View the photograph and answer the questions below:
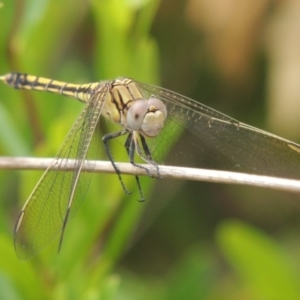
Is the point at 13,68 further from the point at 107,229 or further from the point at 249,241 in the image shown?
the point at 249,241

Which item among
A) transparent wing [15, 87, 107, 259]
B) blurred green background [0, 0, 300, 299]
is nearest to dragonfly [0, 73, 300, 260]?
transparent wing [15, 87, 107, 259]

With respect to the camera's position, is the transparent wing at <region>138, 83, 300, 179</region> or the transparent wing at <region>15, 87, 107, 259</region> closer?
the transparent wing at <region>15, 87, 107, 259</region>

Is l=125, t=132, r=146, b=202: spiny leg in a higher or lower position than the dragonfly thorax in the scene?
lower

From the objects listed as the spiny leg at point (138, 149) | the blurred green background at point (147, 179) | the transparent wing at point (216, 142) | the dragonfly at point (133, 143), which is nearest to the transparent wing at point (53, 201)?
the dragonfly at point (133, 143)

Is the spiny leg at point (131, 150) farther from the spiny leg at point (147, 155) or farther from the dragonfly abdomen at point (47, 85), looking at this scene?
the dragonfly abdomen at point (47, 85)

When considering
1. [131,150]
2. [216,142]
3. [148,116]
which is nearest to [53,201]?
[131,150]

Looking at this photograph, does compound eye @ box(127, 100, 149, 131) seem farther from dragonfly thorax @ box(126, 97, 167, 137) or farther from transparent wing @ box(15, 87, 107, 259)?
transparent wing @ box(15, 87, 107, 259)
